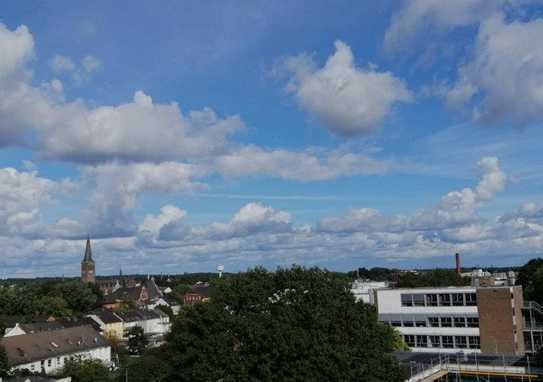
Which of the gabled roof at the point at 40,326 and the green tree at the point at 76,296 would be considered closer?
the gabled roof at the point at 40,326

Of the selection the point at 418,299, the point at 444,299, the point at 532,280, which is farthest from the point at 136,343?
the point at 532,280

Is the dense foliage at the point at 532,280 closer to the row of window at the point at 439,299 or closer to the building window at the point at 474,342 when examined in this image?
the row of window at the point at 439,299

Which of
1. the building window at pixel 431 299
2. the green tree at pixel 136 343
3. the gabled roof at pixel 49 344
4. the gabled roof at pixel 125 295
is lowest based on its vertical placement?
the green tree at pixel 136 343

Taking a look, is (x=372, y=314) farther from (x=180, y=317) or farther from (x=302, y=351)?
(x=180, y=317)

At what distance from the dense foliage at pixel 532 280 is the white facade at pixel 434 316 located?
27.4m

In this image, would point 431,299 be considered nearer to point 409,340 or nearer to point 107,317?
point 409,340

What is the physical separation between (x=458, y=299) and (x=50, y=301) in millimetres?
83612

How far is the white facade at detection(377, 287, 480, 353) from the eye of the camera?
59.2 metres

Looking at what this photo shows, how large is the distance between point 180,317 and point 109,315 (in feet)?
273

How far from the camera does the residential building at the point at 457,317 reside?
57.2 metres

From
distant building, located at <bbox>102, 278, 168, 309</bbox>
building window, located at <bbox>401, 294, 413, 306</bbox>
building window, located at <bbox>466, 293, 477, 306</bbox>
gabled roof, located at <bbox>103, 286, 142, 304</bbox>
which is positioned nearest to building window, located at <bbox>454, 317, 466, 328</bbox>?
building window, located at <bbox>466, 293, 477, 306</bbox>

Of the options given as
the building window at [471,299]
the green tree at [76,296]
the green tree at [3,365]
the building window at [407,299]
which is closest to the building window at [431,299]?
the building window at [407,299]

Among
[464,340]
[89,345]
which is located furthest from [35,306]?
[464,340]

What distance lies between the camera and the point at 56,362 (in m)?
67.8
